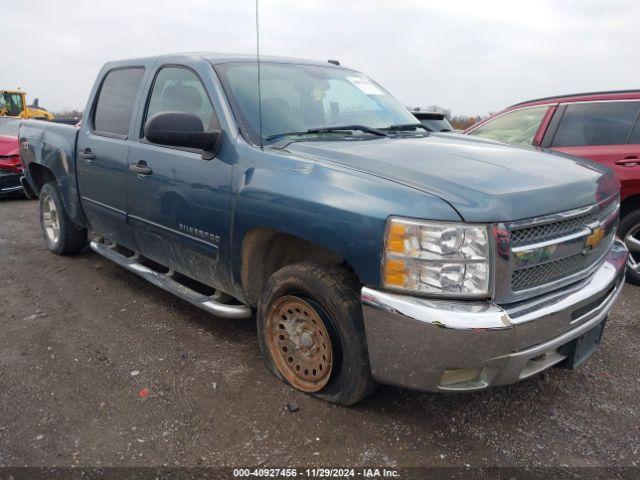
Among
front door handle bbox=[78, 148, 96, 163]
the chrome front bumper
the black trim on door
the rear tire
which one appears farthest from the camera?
the rear tire

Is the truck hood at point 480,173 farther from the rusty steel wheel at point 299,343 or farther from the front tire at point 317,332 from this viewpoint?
the rusty steel wheel at point 299,343

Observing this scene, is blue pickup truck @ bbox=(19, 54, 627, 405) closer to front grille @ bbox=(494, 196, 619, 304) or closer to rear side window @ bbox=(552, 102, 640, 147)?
front grille @ bbox=(494, 196, 619, 304)

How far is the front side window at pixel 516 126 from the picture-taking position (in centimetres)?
514

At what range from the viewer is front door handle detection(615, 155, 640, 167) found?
4.46 metres

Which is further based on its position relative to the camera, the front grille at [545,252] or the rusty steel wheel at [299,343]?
the rusty steel wheel at [299,343]

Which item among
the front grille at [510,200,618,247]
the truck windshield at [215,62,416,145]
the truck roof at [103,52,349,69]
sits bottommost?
the front grille at [510,200,618,247]

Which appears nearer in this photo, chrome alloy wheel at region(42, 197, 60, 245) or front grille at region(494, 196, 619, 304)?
front grille at region(494, 196, 619, 304)

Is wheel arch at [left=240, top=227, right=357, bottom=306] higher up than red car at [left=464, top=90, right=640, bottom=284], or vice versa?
red car at [left=464, top=90, right=640, bottom=284]

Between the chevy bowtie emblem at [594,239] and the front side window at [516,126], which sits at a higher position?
the front side window at [516,126]

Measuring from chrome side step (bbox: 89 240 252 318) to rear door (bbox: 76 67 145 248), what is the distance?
0.49 feet

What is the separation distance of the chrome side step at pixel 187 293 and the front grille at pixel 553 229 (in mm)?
1637

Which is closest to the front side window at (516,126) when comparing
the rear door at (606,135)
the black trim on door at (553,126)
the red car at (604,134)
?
the red car at (604,134)

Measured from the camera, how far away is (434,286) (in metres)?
2.13

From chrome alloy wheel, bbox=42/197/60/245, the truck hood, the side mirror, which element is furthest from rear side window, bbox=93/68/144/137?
the truck hood
